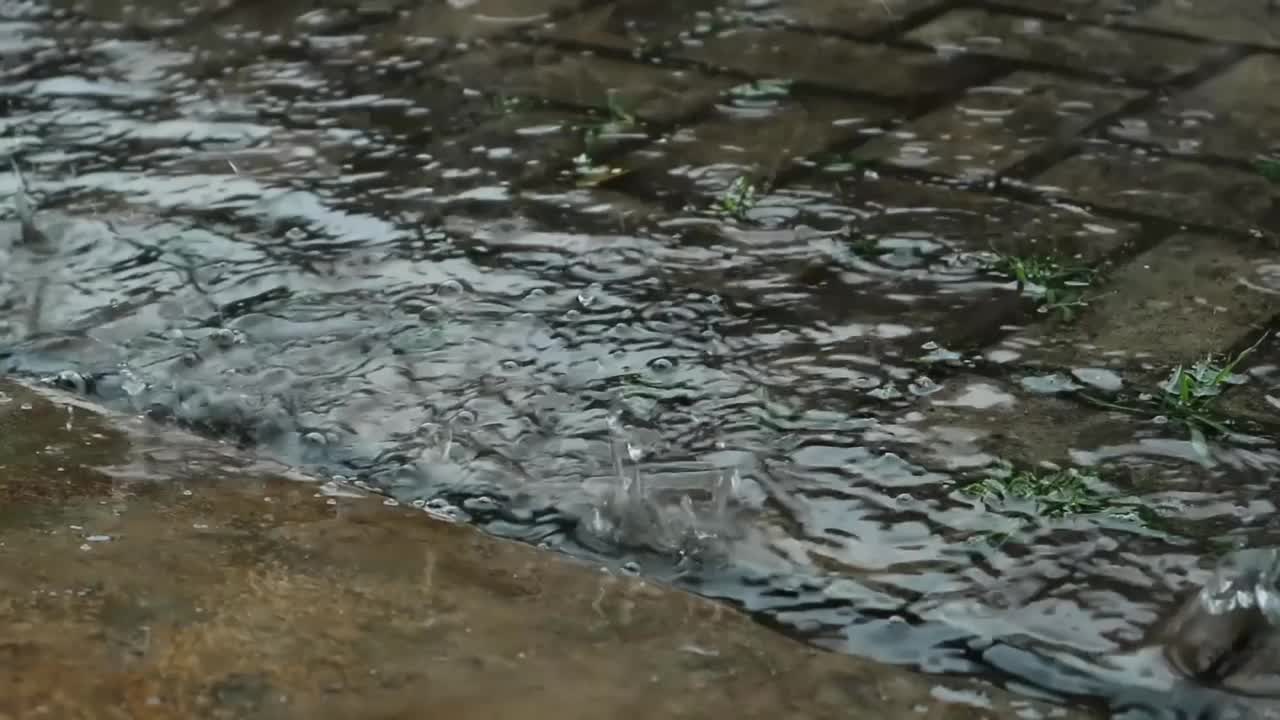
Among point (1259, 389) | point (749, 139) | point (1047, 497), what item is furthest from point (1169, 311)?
point (749, 139)

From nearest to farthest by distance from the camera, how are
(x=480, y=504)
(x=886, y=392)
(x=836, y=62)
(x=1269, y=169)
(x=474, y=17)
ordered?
(x=480, y=504) < (x=886, y=392) < (x=1269, y=169) < (x=836, y=62) < (x=474, y=17)

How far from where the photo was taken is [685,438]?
2.95m

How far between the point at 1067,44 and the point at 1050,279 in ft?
5.29

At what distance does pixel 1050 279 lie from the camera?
136 inches

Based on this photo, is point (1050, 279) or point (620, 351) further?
point (1050, 279)

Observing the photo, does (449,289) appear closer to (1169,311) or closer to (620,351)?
(620,351)

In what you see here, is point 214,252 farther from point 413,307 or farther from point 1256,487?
point 1256,487

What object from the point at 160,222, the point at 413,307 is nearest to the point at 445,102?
the point at 160,222

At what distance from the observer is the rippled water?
2.55 m

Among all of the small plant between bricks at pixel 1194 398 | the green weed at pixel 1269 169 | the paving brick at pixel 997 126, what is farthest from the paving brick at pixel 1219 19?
the small plant between bricks at pixel 1194 398

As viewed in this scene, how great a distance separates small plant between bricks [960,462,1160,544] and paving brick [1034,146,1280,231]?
3.89ft

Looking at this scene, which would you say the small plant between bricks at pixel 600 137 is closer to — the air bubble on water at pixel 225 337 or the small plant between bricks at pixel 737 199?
the small plant between bricks at pixel 737 199

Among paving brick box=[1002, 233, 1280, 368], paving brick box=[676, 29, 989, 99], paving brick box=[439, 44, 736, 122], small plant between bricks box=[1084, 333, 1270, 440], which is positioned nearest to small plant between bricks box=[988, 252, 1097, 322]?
paving brick box=[1002, 233, 1280, 368]

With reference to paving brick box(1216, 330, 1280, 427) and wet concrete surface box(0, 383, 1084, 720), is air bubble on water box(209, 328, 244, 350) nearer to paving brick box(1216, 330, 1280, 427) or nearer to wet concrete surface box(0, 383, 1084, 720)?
wet concrete surface box(0, 383, 1084, 720)
